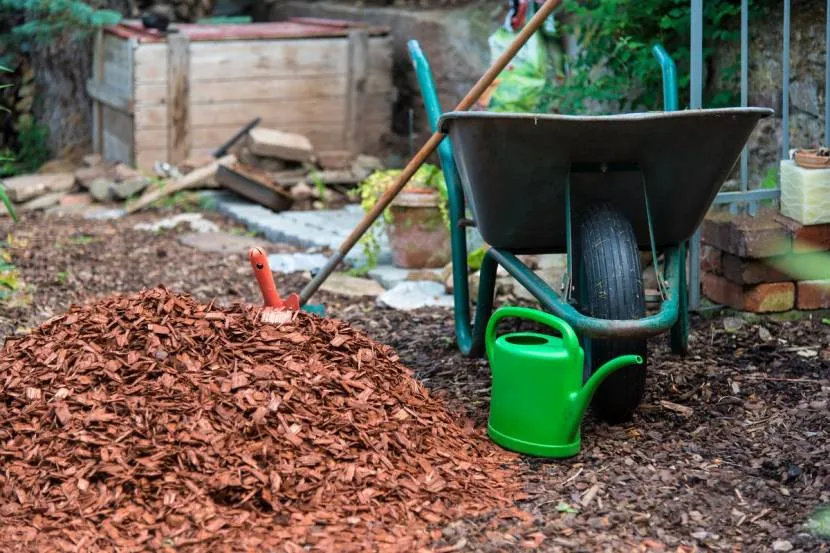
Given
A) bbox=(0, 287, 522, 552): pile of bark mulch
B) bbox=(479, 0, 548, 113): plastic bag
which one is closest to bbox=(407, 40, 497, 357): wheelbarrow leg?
bbox=(0, 287, 522, 552): pile of bark mulch

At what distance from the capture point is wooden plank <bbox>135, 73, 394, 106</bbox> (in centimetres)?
778

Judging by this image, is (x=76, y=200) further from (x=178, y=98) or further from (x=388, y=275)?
(x=388, y=275)

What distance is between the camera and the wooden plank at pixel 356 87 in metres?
8.22

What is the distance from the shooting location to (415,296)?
5.02m

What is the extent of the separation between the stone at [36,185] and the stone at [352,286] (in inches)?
132

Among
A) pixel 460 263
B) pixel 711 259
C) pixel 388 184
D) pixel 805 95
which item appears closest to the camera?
pixel 460 263

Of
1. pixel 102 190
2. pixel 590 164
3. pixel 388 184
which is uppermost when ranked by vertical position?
pixel 590 164

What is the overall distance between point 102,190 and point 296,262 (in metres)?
2.52

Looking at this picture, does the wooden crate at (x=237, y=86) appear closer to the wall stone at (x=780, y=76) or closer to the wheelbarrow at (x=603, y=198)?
the wall stone at (x=780, y=76)

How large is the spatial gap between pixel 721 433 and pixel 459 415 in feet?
A: 2.38

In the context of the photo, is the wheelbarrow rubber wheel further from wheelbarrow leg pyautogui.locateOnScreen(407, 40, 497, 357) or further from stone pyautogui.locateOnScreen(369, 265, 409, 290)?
stone pyautogui.locateOnScreen(369, 265, 409, 290)

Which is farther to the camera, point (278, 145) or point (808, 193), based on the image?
point (278, 145)

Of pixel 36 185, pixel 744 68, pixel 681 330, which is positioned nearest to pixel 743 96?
pixel 744 68

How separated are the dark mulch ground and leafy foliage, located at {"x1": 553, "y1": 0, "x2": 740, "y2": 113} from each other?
50.8 inches
